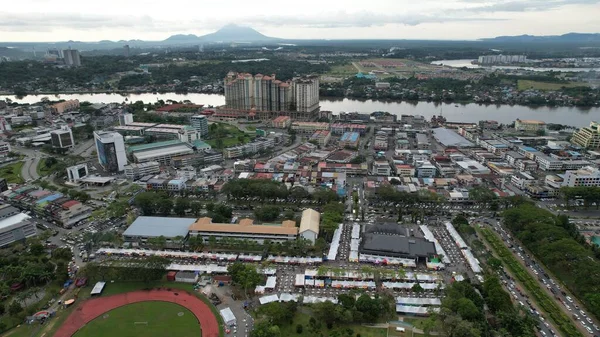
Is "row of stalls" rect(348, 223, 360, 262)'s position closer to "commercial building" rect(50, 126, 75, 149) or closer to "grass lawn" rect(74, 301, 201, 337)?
"grass lawn" rect(74, 301, 201, 337)

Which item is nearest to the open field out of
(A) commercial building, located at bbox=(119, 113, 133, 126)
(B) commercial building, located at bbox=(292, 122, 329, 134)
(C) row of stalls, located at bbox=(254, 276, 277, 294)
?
(C) row of stalls, located at bbox=(254, 276, 277, 294)

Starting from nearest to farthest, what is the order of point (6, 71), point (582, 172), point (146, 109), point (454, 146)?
1. point (582, 172)
2. point (454, 146)
3. point (146, 109)
4. point (6, 71)

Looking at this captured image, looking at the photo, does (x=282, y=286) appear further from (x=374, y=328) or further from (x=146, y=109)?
(x=146, y=109)

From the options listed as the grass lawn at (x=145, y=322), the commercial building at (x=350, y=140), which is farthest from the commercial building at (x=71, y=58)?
the grass lawn at (x=145, y=322)

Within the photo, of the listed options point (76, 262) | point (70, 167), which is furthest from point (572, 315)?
point (70, 167)

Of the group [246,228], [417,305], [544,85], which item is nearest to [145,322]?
[246,228]

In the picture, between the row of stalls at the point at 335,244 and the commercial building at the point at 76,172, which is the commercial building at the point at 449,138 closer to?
the row of stalls at the point at 335,244
